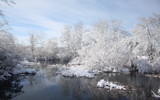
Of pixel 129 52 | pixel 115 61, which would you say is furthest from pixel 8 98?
pixel 129 52

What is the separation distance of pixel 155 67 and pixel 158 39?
4545 millimetres

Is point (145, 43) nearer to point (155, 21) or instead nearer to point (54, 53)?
point (155, 21)

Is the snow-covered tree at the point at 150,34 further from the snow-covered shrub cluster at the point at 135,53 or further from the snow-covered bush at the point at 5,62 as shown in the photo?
the snow-covered bush at the point at 5,62

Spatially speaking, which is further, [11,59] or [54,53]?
[54,53]

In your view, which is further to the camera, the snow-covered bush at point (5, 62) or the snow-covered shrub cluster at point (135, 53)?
the snow-covered shrub cluster at point (135, 53)

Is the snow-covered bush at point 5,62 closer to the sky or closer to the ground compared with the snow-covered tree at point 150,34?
closer to the ground

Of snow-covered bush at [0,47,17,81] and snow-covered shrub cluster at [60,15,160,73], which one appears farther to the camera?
snow-covered shrub cluster at [60,15,160,73]

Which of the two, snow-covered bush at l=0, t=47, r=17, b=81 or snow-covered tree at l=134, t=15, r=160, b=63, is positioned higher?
snow-covered tree at l=134, t=15, r=160, b=63

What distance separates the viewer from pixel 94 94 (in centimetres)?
1060

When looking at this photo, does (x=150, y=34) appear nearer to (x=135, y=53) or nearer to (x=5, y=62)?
(x=135, y=53)

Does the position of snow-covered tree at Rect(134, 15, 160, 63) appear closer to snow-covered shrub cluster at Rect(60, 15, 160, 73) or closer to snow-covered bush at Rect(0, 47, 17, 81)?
snow-covered shrub cluster at Rect(60, 15, 160, 73)

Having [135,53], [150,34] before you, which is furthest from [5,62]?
[150,34]

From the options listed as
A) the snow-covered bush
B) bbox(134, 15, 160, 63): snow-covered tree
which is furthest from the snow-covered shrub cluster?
the snow-covered bush

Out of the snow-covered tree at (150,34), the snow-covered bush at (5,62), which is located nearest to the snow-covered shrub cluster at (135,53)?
the snow-covered tree at (150,34)
